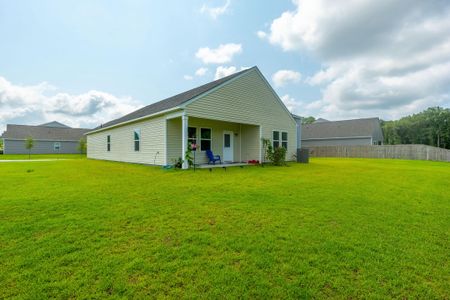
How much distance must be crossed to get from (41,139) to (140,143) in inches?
1096

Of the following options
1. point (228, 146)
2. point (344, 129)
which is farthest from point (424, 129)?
point (228, 146)

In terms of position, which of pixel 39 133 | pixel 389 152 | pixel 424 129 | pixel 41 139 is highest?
pixel 424 129

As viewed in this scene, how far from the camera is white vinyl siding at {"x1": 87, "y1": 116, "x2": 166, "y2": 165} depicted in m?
12.1

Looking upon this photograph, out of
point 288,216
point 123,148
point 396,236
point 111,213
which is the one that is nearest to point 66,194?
point 111,213

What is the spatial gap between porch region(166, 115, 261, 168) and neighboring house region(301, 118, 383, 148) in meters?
22.3

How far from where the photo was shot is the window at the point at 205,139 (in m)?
13.3

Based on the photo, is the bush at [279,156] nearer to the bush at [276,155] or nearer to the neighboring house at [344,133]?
the bush at [276,155]

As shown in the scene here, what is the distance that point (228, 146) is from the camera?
48.7 feet

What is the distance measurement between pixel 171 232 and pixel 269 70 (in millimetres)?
17915

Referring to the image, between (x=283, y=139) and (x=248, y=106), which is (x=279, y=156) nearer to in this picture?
(x=283, y=139)

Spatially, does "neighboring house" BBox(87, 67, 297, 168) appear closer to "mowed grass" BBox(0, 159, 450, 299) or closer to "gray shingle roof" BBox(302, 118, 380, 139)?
"mowed grass" BBox(0, 159, 450, 299)

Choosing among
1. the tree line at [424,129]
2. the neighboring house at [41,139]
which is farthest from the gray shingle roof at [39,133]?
the tree line at [424,129]

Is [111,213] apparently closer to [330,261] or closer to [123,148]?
[330,261]

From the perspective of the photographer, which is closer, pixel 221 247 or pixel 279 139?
pixel 221 247
